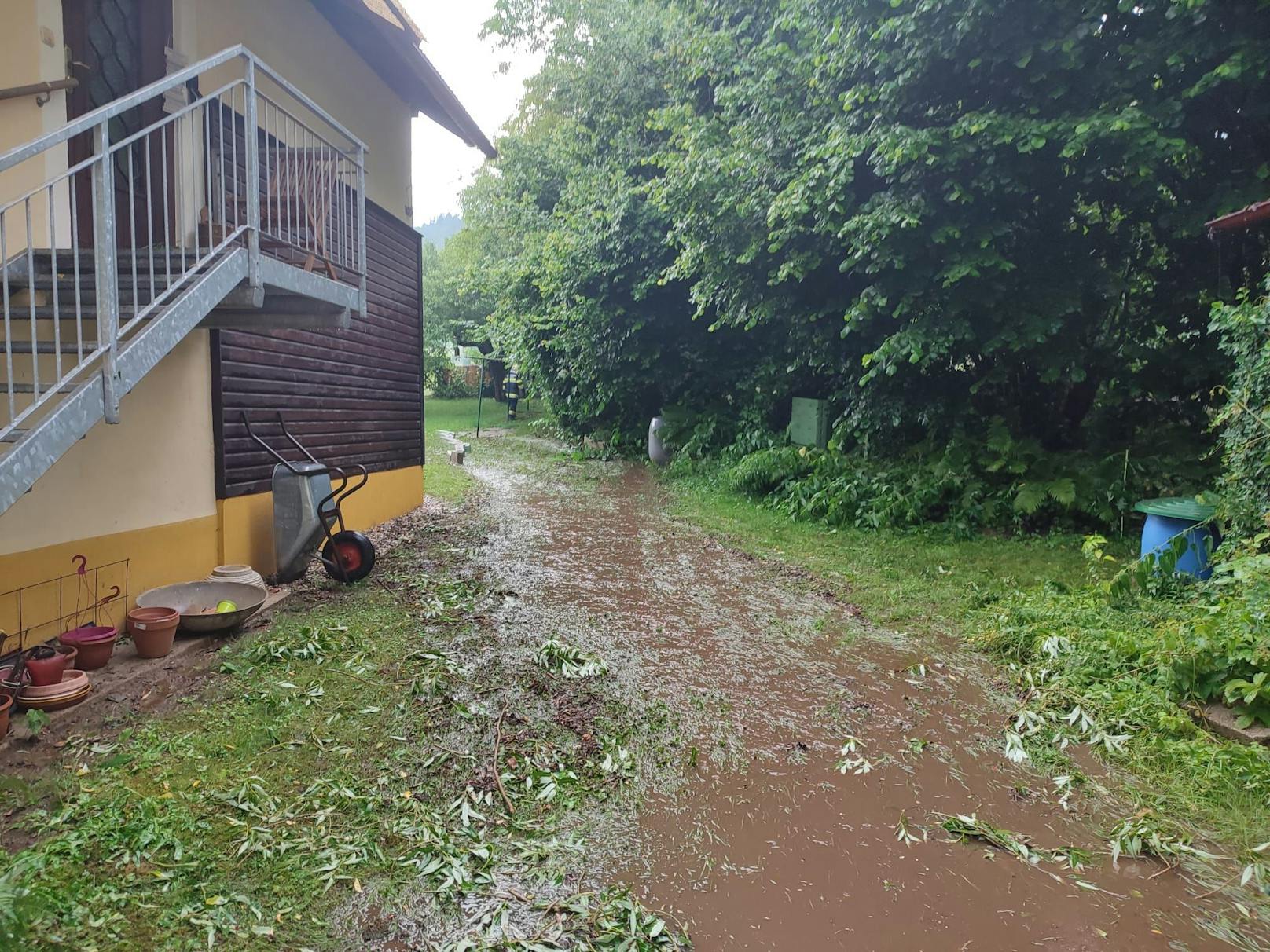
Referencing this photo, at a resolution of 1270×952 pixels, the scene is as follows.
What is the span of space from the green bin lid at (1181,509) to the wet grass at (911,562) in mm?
866

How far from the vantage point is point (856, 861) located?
2816 millimetres

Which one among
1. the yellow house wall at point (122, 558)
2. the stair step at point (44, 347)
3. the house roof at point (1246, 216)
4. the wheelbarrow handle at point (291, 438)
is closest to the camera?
the stair step at point (44, 347)

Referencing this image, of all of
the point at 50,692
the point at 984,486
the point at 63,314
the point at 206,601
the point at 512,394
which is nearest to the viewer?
the point at 50,692

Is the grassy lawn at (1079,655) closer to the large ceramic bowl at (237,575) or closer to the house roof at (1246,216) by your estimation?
the house roof at (1246,216)

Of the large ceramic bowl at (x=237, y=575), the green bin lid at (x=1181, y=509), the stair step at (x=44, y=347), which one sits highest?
the stair step at (x=44, y=347)

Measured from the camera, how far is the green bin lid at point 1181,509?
536 cm

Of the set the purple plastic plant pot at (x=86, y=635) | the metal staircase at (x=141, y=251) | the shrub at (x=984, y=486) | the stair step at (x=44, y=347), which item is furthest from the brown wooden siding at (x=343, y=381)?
the shrub at (x=984, y=486)

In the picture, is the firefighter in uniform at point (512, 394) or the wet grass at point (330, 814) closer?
the wet grass at point (330, 814)

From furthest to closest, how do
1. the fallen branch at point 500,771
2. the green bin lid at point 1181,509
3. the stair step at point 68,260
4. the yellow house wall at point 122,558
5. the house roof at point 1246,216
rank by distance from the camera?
the green bin lid at point 1181,509 → the house roof at point 1246,216 → the yellow house wall at point 122,558 → the stair step at point 68,260 → the fallen branch at point 500,771

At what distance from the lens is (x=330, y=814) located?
115 inches

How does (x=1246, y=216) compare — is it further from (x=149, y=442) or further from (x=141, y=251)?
(x=149, y=442)

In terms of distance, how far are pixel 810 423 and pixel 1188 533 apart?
6.25 meters

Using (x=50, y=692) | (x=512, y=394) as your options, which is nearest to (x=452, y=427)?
(x=512, y=394)

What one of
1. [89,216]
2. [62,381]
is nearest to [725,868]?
[62,381]
